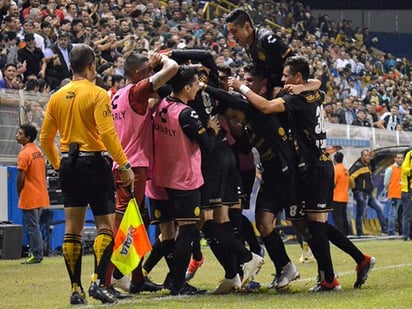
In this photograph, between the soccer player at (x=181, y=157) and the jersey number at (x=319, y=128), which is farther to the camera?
the jersey number at (x=319, y=128)

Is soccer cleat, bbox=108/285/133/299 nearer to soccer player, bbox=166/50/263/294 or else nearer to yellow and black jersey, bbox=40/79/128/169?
soccer player, bbox=166/50/263/294

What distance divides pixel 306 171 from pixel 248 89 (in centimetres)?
102

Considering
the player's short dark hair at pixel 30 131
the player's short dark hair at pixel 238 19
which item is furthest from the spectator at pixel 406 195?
the player's short dark hair at pixel 238 19

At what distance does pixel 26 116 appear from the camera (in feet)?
57.8

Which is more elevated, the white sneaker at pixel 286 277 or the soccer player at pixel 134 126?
the soccer player at pixel 134 126

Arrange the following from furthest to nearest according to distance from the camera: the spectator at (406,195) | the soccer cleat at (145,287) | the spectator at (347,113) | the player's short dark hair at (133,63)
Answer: the spectator at (347,113)
the spectator at (406,195)
the soccer cleat at (145,287)
the player's short dark hair at (133,63)

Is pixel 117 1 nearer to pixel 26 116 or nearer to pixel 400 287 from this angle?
pixel 26 116

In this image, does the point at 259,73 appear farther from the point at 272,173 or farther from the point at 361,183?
the point at 361,183

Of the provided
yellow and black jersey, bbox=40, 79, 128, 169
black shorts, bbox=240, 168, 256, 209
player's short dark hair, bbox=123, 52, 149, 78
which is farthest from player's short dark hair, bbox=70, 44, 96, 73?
black shorts, bbox=240, 168, 256, 209

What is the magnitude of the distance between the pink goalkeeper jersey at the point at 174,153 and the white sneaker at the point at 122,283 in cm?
101

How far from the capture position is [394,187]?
2509cm

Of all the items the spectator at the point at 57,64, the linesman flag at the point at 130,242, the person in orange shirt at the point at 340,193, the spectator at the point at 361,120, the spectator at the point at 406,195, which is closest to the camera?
the linesman flag at the point at 130,242

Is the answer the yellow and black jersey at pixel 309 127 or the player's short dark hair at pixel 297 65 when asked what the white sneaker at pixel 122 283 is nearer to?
the yellow and black jersey at pixel 309 127

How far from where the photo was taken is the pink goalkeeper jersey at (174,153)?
1017 centimetres
